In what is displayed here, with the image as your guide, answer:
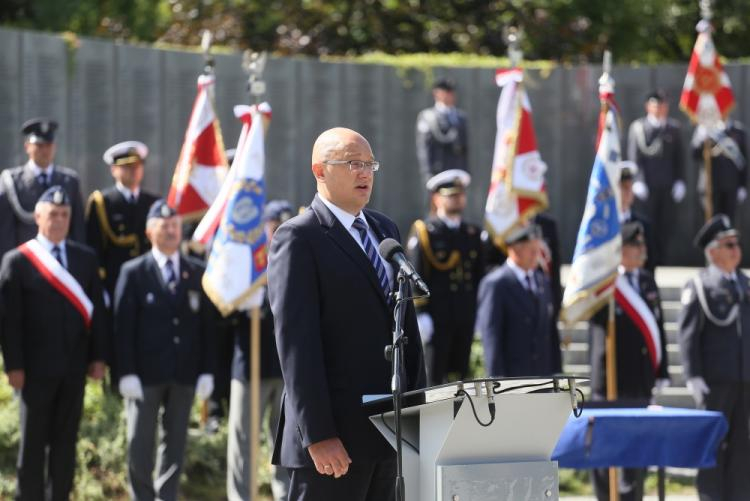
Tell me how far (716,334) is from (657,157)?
22.8 ft

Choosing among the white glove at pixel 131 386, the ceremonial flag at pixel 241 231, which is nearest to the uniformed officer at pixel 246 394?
the ceremonial flag at pixel 241 231

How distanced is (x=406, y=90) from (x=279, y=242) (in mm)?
12396

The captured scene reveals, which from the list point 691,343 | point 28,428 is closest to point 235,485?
point 28,428

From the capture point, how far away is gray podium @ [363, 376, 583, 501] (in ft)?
15.6

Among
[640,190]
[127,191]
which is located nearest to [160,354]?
[127,191]

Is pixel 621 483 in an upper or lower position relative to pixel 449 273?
lower

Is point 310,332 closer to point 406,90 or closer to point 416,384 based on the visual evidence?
point 416,384

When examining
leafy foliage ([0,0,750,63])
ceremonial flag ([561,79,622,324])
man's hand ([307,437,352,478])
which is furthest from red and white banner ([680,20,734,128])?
man's hand ([307,437,352,478])

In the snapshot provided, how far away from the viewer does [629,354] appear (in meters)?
9.98

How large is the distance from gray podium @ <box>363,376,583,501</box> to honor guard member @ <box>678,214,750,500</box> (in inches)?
196

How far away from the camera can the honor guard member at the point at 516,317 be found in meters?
9.72

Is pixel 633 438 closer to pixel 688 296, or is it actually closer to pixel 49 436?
pixel 688 296

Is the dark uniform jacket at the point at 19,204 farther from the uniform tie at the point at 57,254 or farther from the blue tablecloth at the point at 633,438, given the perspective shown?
the blue tablecloth at the point at 633,438

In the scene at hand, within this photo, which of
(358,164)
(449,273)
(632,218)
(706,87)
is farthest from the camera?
(706,87)
